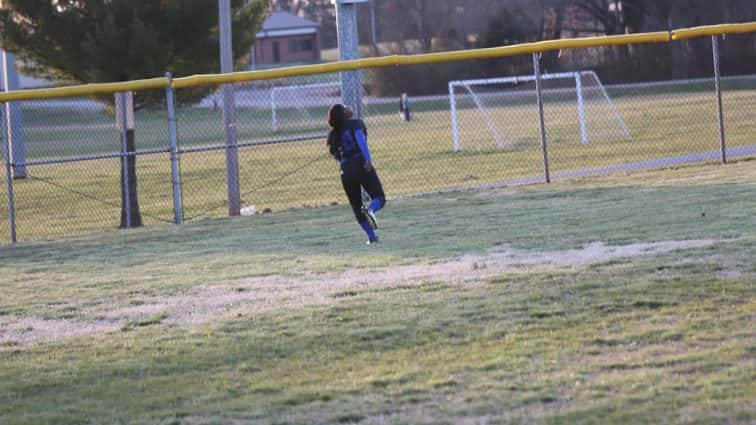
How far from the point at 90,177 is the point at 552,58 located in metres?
18.3

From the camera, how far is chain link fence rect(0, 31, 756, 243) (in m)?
18.8

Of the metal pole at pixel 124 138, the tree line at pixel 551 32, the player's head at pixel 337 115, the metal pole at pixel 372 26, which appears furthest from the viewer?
the metal pole at pixel 372 26

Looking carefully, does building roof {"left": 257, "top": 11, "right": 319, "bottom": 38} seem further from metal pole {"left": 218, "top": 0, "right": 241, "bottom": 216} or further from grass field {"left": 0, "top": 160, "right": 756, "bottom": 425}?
grass field {"left": 0, "top": 160, "right": 756, "bottom": 425}

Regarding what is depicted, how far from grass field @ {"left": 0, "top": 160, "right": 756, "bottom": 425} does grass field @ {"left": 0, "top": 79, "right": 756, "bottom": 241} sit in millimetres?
6527

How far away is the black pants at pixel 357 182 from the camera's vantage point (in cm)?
1167

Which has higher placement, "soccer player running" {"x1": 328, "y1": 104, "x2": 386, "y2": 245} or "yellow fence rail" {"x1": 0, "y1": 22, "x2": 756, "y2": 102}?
"yellow fence rail" {"x1": 0, "y1": 22, "x2": 756, "y2": 102}

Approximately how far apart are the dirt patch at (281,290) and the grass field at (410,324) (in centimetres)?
3

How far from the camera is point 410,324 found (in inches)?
300

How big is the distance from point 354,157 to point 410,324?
4.30 m

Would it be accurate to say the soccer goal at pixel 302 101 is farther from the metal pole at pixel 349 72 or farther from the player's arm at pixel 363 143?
the player's arm at pixel 363 143

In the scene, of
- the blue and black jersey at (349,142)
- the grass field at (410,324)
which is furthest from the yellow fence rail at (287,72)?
the blue and black jersey at (349,142)

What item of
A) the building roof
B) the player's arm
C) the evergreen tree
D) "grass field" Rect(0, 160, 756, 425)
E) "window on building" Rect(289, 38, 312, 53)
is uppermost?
the building roof

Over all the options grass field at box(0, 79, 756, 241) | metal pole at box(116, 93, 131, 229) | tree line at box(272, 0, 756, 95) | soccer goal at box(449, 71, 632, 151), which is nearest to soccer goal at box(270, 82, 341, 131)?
grass field at box(0, 79, 756, 241)

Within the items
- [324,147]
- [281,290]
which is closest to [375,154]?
[324,147]
